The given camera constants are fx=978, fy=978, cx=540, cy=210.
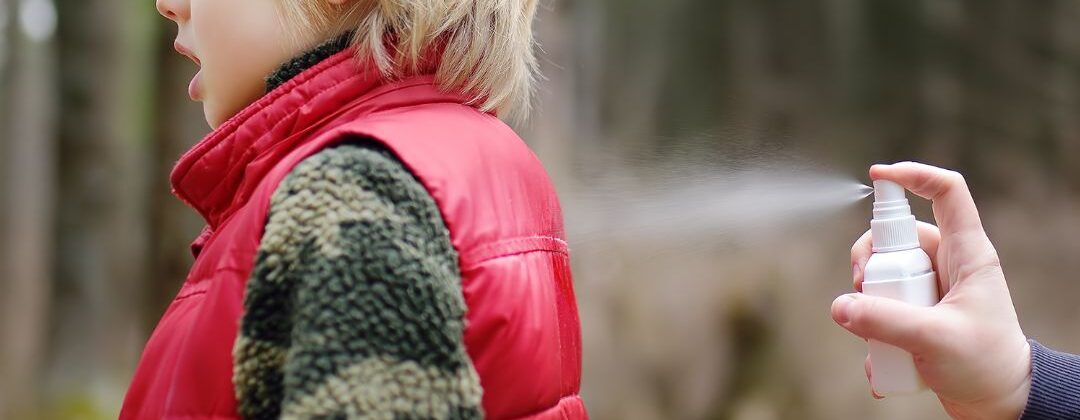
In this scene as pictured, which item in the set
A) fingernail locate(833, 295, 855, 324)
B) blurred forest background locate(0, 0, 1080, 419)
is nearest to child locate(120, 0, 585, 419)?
fingernail locate(833, 295, 855, 324)

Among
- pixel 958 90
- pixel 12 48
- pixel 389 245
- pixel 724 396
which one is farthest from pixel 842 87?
pixel 12 48

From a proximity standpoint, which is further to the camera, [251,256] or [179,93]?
[179,93]

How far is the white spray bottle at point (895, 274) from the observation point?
836 millimetres

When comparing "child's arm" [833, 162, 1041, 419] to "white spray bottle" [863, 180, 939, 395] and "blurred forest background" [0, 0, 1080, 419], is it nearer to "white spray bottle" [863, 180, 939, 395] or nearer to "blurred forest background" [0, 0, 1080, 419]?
"white spray bottle" [863, 180, 939, 395]

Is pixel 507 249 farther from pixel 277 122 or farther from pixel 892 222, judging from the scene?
pixel 892 222

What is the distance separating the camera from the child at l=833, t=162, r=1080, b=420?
0.79 metres

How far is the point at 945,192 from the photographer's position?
0.85 meters

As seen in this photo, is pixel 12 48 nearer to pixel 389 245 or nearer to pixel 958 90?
pixel 389 245

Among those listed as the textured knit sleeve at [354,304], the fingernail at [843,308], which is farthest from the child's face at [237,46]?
the fingernail at [843,308]

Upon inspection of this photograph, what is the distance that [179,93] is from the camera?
6.64 ft

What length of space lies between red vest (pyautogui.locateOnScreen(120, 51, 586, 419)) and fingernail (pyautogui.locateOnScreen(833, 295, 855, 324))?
9.1 inches

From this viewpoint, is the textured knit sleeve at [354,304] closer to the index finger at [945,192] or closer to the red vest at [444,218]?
the red vest at [444,218]

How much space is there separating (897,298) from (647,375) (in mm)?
1190

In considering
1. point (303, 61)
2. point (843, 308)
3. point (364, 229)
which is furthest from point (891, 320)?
point (303, 61)
